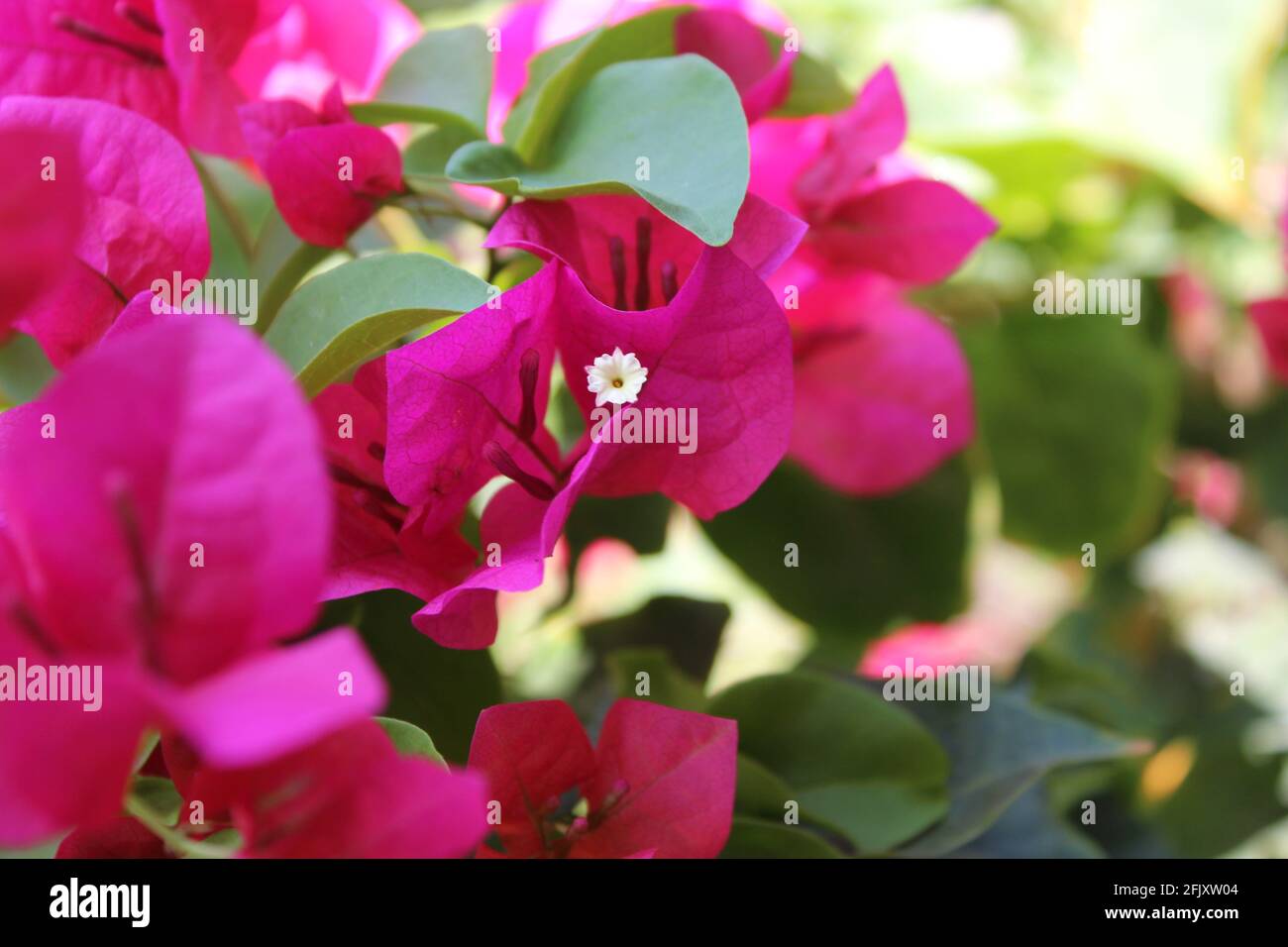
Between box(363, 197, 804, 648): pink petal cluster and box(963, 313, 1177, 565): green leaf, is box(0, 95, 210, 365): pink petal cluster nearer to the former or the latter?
box(363, 197, 804, 648): pink petal cluster

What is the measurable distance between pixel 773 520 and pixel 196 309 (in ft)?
1.06

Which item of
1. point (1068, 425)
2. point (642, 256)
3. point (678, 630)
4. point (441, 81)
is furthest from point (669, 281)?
point (1068, 425)

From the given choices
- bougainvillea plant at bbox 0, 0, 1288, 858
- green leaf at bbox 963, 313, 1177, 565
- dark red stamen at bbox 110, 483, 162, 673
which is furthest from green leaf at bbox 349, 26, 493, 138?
green leaf at bbox 963, 313, 1177, 565

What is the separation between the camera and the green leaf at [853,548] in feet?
1.89

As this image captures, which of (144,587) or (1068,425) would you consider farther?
(1068,425)

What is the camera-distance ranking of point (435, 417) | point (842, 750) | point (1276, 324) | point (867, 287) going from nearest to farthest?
point (435, 417) < point (842, 750) < point (867, 287) < point (1276, 324)

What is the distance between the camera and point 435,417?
0.31m

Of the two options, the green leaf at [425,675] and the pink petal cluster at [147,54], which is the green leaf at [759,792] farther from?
the pink petal cluster at [147,54]

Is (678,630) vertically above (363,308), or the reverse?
(363,308)

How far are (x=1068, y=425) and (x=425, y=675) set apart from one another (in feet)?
1.68

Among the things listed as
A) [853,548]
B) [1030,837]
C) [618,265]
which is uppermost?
[618,265]

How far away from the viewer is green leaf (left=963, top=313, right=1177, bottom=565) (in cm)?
74

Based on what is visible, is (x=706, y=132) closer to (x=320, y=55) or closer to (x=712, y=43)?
(x=712, y=43)
